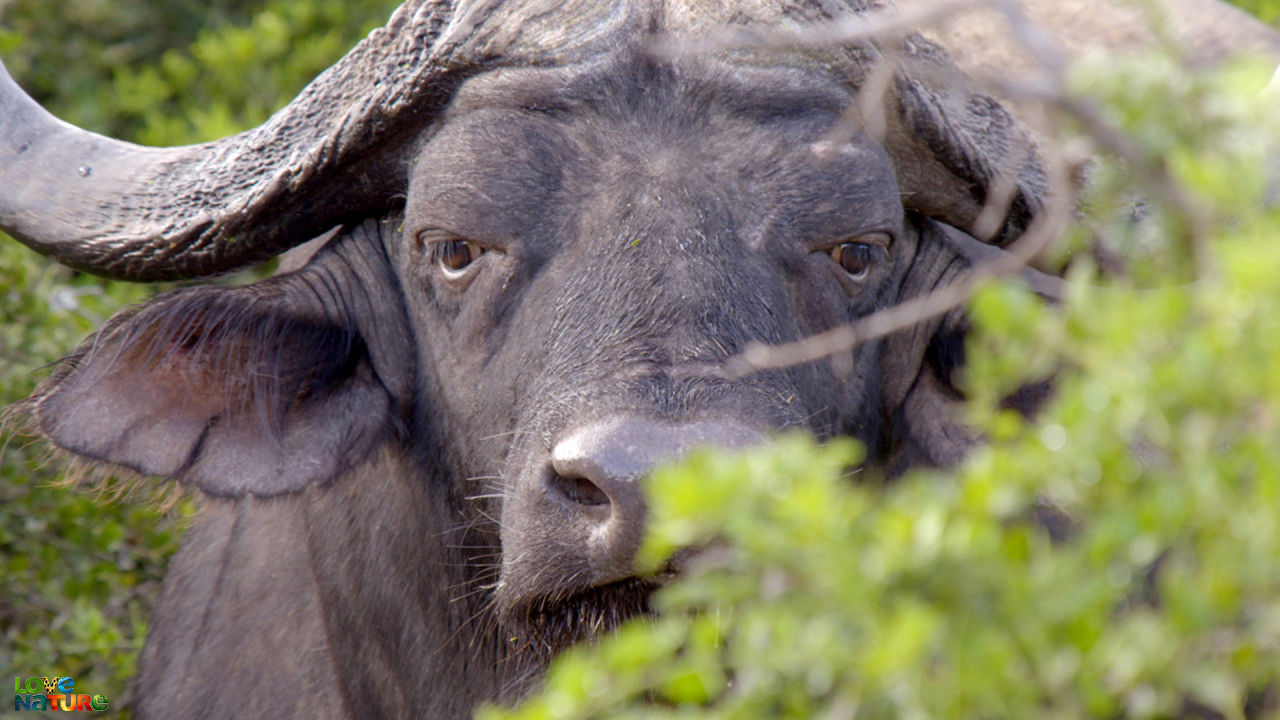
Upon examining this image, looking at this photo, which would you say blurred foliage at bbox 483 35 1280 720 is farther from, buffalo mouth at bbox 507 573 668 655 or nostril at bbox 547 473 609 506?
buffalo mouth at bbox 507 573 668 655

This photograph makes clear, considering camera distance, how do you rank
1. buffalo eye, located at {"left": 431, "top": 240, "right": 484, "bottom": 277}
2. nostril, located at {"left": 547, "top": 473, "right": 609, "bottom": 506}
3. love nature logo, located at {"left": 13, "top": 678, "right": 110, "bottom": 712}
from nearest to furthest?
nostril, located at {"left": 547, "top": 473, "right": 609, "bottom": 506}
buffalo eye, located at {"left": 431, "top": 240, "right": 484, "bottom": 277}
love nature logo, located at {"left": 13, "top": 678, "right": 110, "bottom": 712}

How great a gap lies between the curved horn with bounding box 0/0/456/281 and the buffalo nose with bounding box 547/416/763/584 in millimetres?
1036

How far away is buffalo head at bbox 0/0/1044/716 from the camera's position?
2656 millimetres

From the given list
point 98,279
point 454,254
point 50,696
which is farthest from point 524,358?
point 98,279

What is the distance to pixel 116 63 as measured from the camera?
5992mm

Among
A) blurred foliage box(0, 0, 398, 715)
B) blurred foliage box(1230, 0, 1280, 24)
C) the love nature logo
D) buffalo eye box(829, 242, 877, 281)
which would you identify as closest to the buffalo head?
buffalo eye box(829, 242, 877, 281)

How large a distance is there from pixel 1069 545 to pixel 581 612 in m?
1.50

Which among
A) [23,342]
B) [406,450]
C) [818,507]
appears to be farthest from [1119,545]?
[23,342]

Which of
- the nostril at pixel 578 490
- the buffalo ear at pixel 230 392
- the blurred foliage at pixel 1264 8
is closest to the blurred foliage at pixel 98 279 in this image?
the buffalo ear at pixel 230 392

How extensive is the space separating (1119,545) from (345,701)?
2822 millimetres

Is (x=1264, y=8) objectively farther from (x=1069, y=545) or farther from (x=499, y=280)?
(x=1069, y=545)

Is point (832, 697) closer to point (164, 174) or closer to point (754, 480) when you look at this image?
point (754, 480)

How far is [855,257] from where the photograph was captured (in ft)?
9.86

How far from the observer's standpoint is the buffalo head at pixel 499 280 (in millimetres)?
2656
